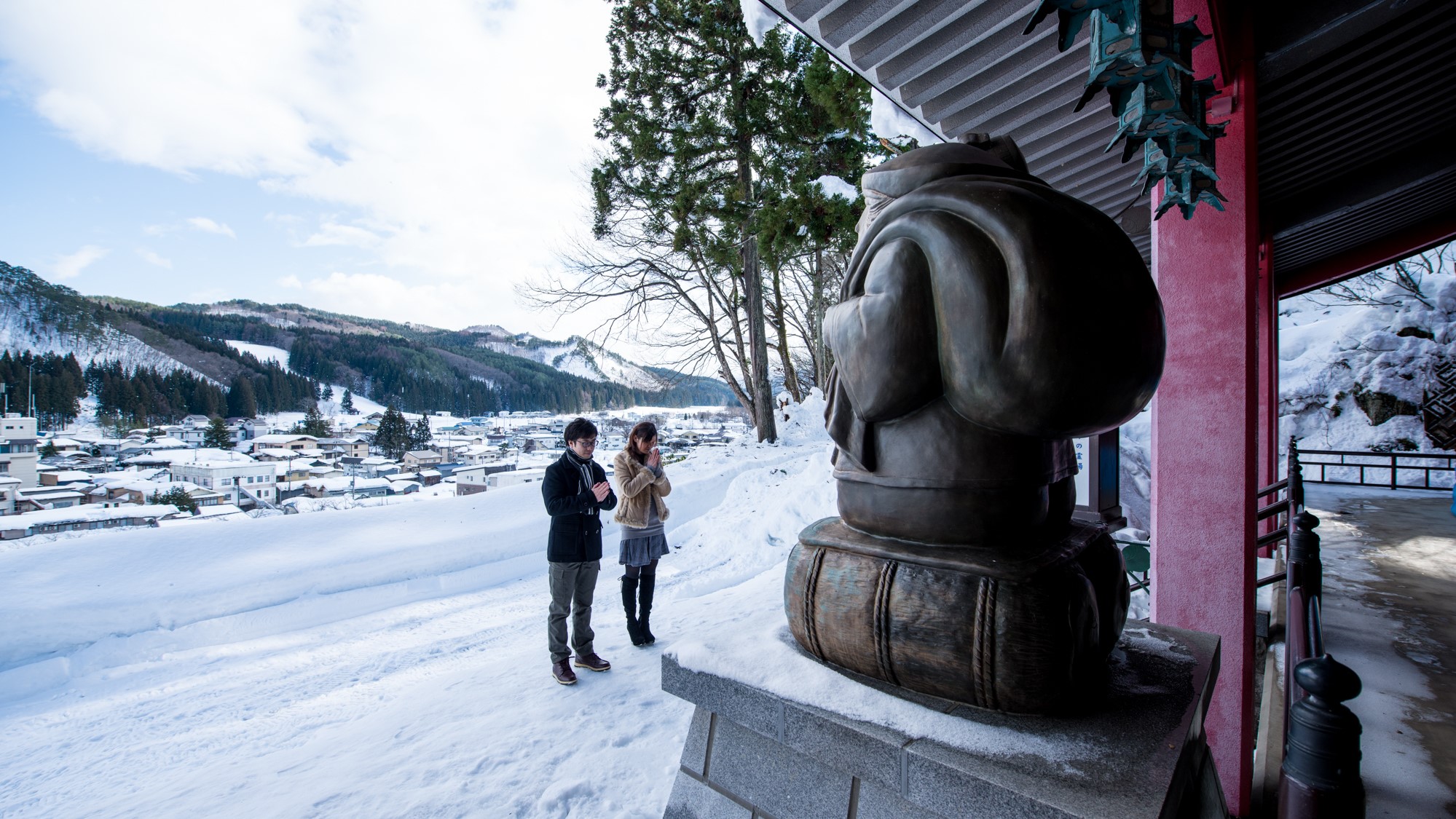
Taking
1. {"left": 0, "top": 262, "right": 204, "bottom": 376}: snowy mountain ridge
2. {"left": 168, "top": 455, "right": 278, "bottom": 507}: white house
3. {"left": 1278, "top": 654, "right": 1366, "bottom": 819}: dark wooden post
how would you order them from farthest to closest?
{"left": 0, "top": 262, "right": 204, "bottom": 376}: snowy mountain ridge < {"left": 168, "top": 455, "right": 278, "bottom": 507}: white house < {"left": 1278, "top": 654, "right": 1366, "bottom": 819}: dark wooden post

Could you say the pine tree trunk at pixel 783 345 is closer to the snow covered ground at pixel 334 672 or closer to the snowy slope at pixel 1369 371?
the snow covered ground at pixel 334 672

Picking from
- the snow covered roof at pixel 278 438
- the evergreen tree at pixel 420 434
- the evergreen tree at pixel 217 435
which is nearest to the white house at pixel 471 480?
the evergreen tree at pixel 420 434

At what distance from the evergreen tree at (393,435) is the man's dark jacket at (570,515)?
6225 mm

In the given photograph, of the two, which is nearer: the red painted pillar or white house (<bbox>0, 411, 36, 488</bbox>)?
the red painted pillar

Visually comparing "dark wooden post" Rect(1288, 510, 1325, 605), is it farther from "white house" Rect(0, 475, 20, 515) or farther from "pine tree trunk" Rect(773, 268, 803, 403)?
"pine tree trunk" Rect(773, 268, 803, 403)

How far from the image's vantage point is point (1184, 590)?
2848 millimetres

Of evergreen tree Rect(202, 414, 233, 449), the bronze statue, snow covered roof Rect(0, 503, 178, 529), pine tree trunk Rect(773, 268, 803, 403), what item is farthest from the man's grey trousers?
pine tree trunk Rect(773, 268, 803, 403)

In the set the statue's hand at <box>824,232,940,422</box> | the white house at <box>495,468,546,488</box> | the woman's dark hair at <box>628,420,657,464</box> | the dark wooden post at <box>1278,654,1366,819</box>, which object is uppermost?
the statue's hand at <box>824,232,940,422</box>

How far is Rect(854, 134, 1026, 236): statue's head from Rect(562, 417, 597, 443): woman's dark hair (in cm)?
272

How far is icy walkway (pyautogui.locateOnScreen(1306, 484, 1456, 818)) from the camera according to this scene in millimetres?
2729

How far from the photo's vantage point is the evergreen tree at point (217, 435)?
7820mm

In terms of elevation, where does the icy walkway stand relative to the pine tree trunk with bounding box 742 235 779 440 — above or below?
below

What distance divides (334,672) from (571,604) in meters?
1.79

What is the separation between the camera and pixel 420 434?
9359 millimetres
